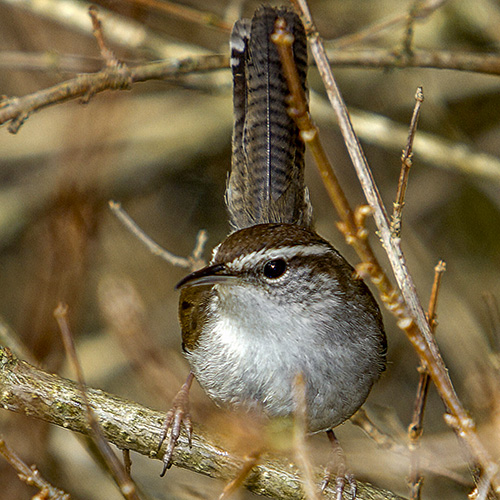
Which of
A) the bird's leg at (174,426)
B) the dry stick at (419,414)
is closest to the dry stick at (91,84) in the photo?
the bird's leg at (174,426)

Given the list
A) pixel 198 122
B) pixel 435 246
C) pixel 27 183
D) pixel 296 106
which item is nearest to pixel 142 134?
pixel 198 122

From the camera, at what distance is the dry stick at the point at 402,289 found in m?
1.78

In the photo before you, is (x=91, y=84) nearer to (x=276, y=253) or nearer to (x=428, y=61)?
(x=276, y=253)

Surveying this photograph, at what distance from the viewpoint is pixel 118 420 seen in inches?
109

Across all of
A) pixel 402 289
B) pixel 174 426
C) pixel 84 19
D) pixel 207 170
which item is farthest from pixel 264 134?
pixel 207 170

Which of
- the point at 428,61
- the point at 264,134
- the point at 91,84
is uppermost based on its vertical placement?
the point at 428,61

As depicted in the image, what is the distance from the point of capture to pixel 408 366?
6.20 metres

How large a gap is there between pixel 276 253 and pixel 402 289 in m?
0.86

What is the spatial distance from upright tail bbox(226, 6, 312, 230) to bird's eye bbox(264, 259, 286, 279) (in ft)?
2.86

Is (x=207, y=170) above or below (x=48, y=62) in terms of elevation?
above

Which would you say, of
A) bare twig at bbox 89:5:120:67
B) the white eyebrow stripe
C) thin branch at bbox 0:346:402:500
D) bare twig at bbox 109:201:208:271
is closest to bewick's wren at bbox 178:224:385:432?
the white eyebrow stripe

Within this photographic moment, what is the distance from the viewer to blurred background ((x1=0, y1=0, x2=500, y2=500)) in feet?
16.7


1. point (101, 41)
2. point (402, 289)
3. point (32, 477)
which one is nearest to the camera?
point (32, 477)

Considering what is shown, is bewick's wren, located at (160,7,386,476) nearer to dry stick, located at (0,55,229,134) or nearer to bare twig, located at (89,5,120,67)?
dry stick, located at (0,55,229,134)
